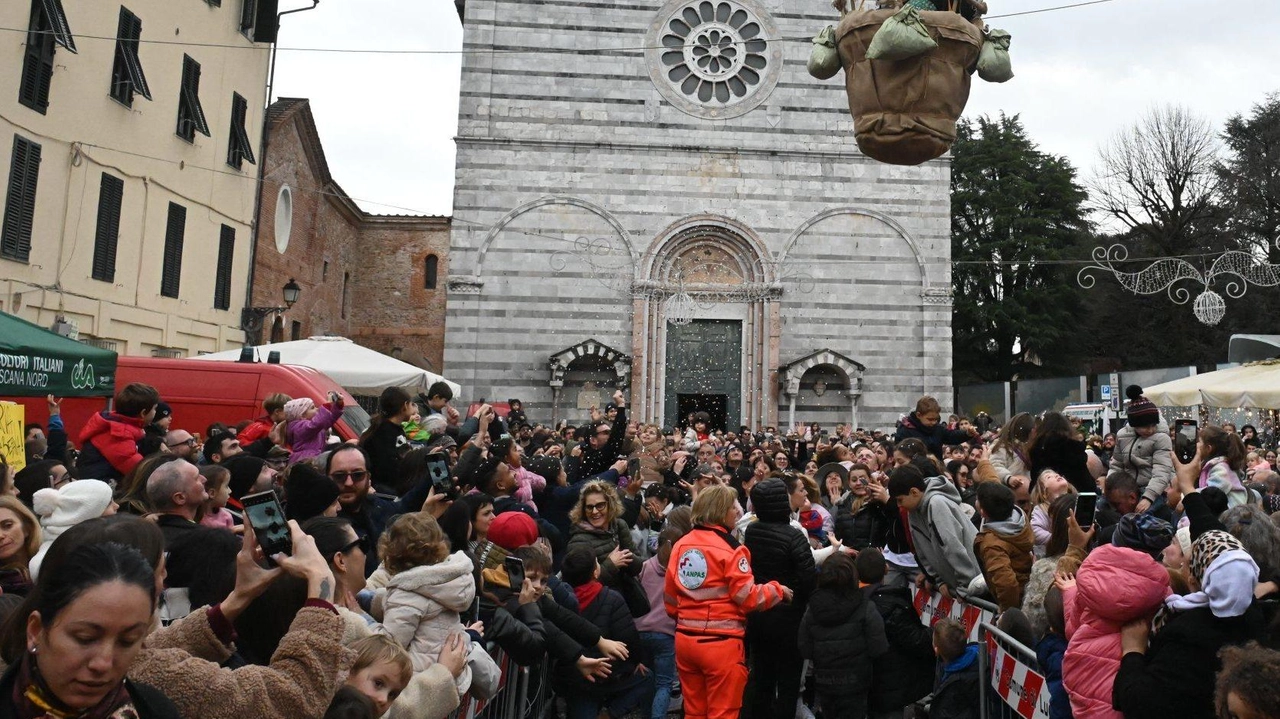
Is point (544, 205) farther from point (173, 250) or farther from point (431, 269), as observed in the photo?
point (173, 250)

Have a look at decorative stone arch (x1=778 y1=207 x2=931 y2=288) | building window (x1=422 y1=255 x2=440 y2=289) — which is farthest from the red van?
building window (x1=422 y1=255 x2=440 y2=289)

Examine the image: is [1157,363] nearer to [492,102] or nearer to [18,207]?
[492,102]

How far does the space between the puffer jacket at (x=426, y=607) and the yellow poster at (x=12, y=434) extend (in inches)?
185

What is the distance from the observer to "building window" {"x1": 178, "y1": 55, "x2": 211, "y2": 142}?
59.4ft

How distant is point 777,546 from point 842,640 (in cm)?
67

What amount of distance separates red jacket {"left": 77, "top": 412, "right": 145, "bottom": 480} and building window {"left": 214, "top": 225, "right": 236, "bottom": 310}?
13740 millimetres

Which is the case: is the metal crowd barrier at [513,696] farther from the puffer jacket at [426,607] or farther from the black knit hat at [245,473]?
the black knit hat at [245,473]

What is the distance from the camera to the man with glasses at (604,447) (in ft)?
28.1

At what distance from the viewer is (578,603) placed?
5.71m

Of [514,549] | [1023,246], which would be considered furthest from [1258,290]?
[514,549]

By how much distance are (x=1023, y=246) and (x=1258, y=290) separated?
24.6 ft

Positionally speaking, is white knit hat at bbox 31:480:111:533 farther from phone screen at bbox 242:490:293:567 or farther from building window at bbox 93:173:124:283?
building window at bbox 93:173:124:283

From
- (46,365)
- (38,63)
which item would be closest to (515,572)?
(46,365)

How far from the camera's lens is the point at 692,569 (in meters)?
5.54
